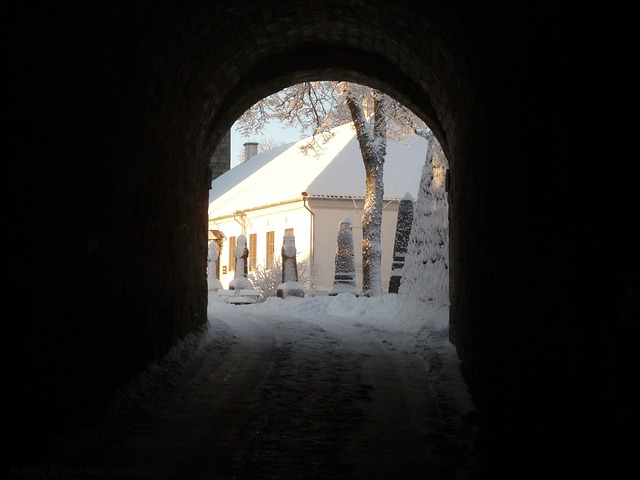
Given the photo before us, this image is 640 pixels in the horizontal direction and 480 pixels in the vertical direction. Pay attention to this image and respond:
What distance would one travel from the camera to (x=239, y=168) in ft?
115

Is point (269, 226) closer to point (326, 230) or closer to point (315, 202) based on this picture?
point (315, 202)

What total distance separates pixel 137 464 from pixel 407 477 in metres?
1.39

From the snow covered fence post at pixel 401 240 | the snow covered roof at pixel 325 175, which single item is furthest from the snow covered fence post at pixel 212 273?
the snow covered fence post at pixel 401 240

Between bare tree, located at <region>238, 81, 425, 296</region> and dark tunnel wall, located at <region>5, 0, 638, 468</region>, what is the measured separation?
11.2 metres

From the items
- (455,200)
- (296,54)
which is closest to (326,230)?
(296,54)

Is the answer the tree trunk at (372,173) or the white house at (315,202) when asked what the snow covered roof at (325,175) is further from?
the tree trunk at (372,173)

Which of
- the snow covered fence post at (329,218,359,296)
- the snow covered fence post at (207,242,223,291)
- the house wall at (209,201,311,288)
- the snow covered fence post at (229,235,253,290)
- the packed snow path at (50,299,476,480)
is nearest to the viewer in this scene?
the packed snow path at (50,299,476,480)

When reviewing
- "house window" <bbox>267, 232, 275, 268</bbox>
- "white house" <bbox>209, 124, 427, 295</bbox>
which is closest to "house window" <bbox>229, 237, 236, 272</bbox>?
"white house" <bbox>209, 124, 427, 295</bbox>

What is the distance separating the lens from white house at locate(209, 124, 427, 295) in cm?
2377

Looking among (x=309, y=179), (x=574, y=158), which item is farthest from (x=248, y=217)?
(x=574, y=158)

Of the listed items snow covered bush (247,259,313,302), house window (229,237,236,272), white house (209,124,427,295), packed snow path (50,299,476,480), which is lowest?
packed snow path (50,299,476,480)

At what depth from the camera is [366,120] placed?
769 inches

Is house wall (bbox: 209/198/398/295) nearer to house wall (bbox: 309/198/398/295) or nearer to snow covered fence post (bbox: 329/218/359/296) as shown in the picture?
house wall (bbox: 309/198/398/295)

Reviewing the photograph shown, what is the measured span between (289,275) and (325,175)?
6.91 m
